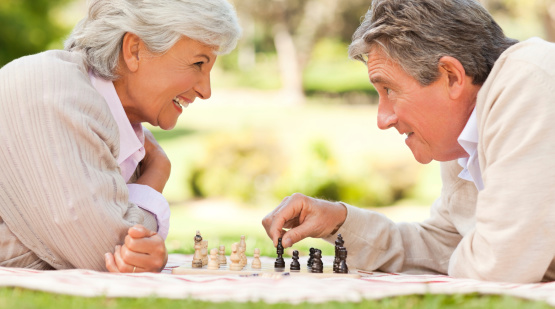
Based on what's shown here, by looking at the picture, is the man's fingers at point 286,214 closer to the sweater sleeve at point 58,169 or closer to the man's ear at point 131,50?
the sweater sleeve at point 58,169

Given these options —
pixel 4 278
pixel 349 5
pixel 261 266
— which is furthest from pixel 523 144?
pixel 349 5

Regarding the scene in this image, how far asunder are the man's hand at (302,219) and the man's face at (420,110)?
25.8 inches

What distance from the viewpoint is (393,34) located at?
4000 millimetres

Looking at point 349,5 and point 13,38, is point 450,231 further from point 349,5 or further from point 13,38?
Result: point 349,5

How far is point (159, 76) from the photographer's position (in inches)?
171

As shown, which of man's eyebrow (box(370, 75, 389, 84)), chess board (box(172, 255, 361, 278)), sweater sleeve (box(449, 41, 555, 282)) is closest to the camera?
sweater sleeve (box(449, 41, 555, 282))

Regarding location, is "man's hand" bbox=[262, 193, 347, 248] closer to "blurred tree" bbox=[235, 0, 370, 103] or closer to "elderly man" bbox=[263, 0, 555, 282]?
"elderly man" bbox=[263, 0, 555, 282]

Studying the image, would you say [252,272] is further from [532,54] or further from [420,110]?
[532,54]

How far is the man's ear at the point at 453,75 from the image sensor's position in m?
3.86

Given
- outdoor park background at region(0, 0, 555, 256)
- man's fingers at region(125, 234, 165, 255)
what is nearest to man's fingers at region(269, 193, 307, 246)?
man's fingers at region(125, 234, 165, 255)

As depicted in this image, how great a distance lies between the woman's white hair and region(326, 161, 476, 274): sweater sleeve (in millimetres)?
1507

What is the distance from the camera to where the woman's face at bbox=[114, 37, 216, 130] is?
4332 mm

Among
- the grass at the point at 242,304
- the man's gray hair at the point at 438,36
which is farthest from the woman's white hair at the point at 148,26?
the grass at the point at 242,304

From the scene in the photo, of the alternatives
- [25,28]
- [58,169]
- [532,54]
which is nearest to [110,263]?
[58,169]
